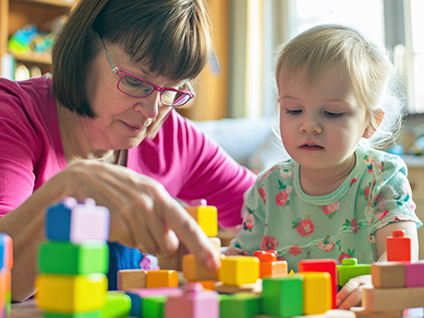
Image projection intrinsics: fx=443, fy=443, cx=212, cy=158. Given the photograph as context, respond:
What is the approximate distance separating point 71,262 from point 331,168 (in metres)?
0.90

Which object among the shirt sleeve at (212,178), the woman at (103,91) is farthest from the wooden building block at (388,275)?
the shirt sleeve at (212,178)

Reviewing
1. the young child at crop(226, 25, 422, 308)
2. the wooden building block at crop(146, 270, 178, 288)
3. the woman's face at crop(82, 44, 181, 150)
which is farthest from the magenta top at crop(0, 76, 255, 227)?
the wooden building block at crop(146, 270, 178, 288)

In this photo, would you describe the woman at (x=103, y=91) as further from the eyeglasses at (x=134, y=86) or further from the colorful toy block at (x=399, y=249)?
the colorful toy block at (x=399, y=249)

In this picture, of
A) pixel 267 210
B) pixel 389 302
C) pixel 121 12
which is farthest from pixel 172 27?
pixel 389 302

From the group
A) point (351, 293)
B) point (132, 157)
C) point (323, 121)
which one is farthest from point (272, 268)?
point (132, 157)

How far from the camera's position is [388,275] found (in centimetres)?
48

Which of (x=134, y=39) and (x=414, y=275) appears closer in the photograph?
(x=414, y=275)

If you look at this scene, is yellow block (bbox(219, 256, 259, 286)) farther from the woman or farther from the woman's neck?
the woman's neck

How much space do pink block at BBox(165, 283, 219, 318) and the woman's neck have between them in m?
0.83

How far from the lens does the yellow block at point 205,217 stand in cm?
55

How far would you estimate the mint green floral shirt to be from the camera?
1.00 meters

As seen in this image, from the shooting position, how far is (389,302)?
476 millimetres

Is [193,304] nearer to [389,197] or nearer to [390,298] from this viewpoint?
[390,298]

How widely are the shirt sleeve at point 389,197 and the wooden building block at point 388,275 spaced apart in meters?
0.47
